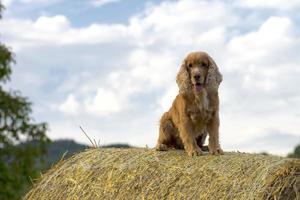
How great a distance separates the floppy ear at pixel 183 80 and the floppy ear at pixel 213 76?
217 mm

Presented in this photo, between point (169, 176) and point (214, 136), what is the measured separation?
71cm

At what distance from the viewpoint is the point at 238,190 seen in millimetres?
7988

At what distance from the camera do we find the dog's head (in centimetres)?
852

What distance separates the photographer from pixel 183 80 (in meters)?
8.59

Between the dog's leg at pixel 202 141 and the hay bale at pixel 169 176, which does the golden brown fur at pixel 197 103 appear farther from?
the hay bale at pixel 169 176

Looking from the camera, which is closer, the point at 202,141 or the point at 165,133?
the point at 202,141

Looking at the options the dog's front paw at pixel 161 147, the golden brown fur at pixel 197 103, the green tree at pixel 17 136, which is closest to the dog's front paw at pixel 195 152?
the golden brown fur at pixel 197 103

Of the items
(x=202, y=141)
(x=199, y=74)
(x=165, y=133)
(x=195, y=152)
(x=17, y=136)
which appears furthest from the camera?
(x=17, y=136)

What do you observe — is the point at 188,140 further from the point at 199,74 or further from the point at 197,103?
the point at 199,74

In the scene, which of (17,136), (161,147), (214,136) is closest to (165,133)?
(161,147)

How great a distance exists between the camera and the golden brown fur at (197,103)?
8.55 m

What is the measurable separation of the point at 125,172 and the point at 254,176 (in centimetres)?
165

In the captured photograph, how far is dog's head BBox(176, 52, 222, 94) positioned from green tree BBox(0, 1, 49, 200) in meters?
20.5

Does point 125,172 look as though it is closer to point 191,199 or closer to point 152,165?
point 152,165
